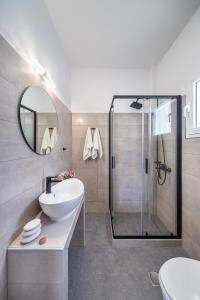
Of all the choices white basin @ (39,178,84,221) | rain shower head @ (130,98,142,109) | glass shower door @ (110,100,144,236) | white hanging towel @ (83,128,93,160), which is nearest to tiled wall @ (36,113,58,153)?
white basin @ (39,178,84,221)

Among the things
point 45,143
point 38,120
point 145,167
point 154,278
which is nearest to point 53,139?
point 45,143

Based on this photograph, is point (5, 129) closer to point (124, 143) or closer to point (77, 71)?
point (124, 143)

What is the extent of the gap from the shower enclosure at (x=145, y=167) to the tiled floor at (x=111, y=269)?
21 cm

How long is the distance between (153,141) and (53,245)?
2.05 meters

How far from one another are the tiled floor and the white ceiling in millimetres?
2827

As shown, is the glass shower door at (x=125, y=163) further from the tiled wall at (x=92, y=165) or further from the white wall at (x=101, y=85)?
the white wall at (x=101, y=85)

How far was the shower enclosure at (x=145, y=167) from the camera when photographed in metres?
2.16

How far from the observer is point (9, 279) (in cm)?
97

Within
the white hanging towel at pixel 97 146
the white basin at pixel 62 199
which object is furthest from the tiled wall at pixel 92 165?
the white basin at pixel 62 199

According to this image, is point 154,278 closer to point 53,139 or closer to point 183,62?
point 53,139

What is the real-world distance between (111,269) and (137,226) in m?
0.94

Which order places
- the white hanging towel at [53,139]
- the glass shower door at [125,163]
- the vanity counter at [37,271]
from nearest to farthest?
the vanity counter at [37,271] < the white hanging towel at [53,139] < the glass shower door at [125,163]

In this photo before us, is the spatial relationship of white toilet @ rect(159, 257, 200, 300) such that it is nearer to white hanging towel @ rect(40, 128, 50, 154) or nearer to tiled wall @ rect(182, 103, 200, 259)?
tiled wall @ rect(182, 103, 200, 259)

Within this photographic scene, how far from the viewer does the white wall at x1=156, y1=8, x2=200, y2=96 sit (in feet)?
5.76
